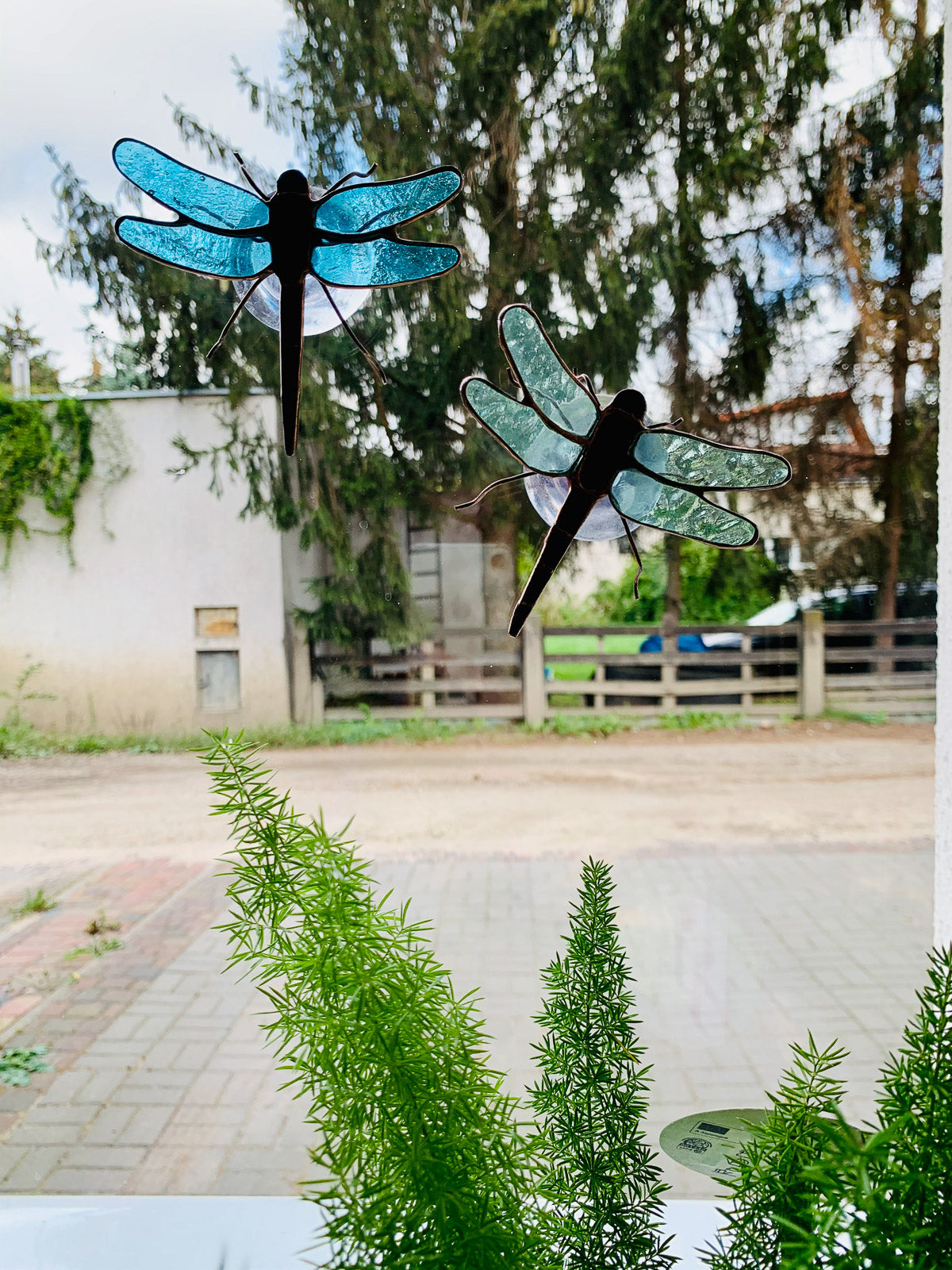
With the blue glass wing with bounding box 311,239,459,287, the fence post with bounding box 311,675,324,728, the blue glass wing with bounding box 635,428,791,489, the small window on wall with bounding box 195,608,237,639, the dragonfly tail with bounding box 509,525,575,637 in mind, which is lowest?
the fence post with bounding box 311,675,324,728

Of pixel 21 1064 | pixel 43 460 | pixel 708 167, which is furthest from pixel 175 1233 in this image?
pixel 708 167

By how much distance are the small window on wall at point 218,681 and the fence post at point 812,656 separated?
30.6 inches

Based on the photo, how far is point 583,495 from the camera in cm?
62

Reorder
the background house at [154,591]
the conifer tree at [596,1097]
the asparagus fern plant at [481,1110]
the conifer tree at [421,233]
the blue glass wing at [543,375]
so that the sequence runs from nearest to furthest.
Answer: the asparagus fern plant at [481,1110] → the conifer tree at [596,1097] → the blue glass wing at [543,375] → the conifer tree at [421,233] → the background house at [154,591]

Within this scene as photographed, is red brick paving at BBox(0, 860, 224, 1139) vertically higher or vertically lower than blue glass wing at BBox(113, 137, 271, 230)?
lower

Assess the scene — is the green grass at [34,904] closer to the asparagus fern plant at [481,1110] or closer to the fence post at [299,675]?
the fence post at [299,675]

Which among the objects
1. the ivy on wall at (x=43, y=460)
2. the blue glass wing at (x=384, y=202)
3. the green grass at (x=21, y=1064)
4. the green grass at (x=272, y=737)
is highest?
the blue glass wing at (x=384, y=202)

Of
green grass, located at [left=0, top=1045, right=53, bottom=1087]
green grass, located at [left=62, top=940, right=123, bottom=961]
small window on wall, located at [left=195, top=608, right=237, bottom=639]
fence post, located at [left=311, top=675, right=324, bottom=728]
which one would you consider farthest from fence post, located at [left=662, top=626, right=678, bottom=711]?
green grass, located at [left=0, top=1045, right=53, bottom=1087]

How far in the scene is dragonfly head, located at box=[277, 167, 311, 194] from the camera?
23.6 inches

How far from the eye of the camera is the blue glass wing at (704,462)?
23.8 inches

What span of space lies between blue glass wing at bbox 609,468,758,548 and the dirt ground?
0.59 m

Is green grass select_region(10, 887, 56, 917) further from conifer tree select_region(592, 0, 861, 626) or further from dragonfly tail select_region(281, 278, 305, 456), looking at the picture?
conifer tree select_region(592, 0, 861, 626)

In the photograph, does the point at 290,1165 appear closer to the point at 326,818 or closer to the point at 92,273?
the point at 326,818

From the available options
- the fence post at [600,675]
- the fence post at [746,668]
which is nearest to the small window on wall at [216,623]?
the fence post at [600,675]
